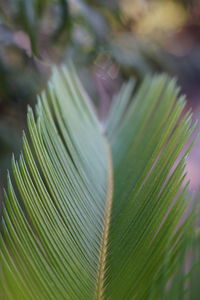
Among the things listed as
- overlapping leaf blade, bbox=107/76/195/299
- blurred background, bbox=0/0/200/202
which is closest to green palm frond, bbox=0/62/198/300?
overlapping leaf blade, bbox=107/76/195/299

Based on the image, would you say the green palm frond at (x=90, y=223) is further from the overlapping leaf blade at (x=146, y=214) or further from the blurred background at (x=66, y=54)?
the blurred background at (x=66, y=54)

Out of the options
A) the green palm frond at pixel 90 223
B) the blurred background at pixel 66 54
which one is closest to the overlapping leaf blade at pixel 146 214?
the green palm frond at pixel 90 223

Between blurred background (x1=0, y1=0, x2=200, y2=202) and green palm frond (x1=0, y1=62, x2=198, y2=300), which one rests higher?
Answer: blurred background (x1=0, y1=0, x2=200, y2=202)

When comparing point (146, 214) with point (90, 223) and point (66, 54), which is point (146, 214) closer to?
point (90, 223)

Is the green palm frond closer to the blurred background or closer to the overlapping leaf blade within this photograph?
the overlapping leaf blade

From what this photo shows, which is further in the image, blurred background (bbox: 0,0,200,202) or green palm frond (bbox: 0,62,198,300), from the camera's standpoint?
blurred background (bbox: 0,0,200,202)

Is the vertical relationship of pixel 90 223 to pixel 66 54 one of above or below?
below

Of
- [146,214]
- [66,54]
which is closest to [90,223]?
[146,214]
